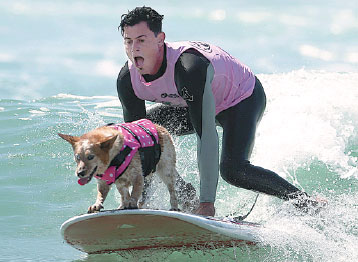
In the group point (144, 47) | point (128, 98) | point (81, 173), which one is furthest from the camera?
point (128, 98)

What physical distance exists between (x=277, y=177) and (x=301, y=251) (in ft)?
2.03

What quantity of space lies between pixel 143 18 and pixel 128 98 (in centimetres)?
81

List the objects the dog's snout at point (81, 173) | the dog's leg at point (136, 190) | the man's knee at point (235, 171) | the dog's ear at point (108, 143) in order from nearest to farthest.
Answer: the dog's snout at point (81, 173), the dog's ear at point (108, 143), the dog's leg at point (136, 190), the man's knee at point (235, 171)

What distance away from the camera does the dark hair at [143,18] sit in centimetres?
480

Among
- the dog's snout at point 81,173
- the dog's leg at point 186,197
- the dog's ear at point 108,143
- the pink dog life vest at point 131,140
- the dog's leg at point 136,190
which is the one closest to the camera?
the dog's snout at point 81,173

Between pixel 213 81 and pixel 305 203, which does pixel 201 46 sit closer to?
pixel 213 81

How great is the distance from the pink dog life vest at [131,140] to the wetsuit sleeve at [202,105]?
0.35 metres

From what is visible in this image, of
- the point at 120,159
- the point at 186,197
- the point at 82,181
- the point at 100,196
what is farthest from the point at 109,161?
the point at 186,197

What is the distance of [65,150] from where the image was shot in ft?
34.3

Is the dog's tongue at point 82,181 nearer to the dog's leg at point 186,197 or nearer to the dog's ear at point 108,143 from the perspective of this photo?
the dog's ear at point 108,143

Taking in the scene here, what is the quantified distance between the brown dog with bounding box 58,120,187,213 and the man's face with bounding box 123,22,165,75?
42 cm

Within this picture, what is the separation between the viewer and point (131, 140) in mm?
4547

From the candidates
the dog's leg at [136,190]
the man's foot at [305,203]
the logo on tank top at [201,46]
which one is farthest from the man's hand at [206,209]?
the logo on tank top at [201,46]

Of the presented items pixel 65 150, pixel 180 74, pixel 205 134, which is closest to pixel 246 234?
pixel 205 134
